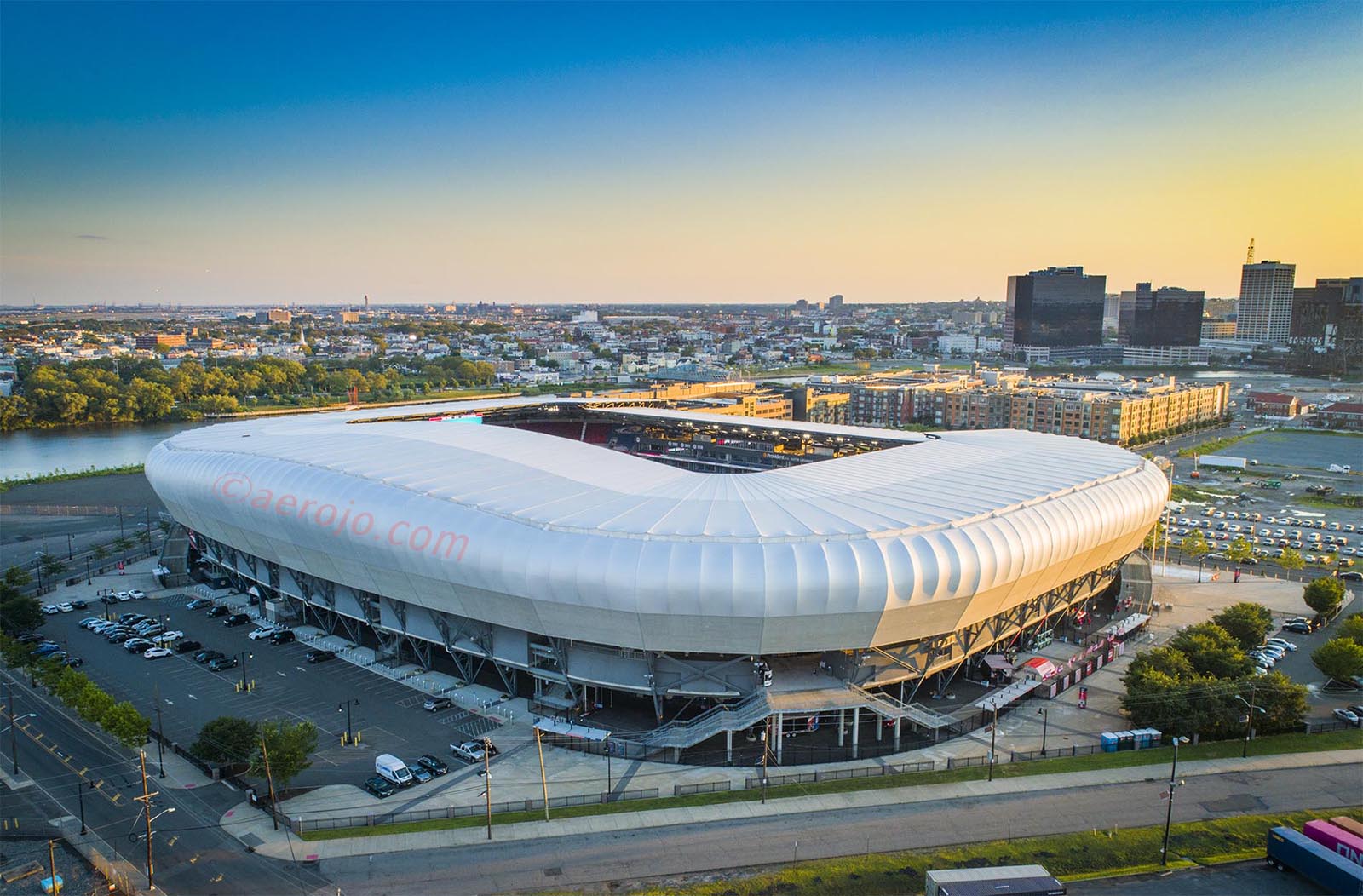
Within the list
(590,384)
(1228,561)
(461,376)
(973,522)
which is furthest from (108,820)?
(461,376)

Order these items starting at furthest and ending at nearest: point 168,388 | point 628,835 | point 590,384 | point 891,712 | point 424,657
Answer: point 590,384, point 168,388, point 424,657, point 891,712, point 628,835

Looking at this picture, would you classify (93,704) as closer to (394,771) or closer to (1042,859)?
(394,771)

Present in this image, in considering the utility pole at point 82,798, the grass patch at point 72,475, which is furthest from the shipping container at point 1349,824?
the grass patch at point 72,475

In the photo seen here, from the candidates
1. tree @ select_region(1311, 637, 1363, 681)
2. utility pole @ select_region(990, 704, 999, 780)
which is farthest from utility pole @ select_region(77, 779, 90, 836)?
tree @ select_region(1311, 637, 1363, 681)

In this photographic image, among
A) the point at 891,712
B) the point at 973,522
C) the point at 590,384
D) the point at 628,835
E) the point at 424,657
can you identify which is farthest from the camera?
the point at 590,384

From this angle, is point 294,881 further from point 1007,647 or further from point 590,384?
point 590,384

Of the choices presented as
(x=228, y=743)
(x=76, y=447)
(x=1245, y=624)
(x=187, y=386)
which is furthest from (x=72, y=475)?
(x=1245, y=624)

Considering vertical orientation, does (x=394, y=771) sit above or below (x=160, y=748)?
above
